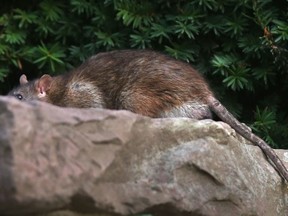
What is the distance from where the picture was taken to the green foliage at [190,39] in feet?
18.2

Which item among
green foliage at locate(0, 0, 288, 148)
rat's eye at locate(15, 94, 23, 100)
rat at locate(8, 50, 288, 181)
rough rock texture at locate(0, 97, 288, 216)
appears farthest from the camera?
green foliage at locate(0, 0, 288, 148)

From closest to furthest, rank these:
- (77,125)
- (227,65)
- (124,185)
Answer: (77,125) → (124,185) → (227,65)

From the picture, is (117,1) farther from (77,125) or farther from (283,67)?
(77,125)

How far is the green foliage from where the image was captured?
5.56 meters

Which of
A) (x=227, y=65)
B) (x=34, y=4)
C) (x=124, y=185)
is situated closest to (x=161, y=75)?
(x=227, y=65)

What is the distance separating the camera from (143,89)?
482 cm

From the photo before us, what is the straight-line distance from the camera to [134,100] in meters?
4.79

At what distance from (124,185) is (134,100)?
4.26 ft

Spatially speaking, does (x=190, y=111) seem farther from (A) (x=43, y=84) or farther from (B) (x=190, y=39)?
(A) (x=43, y=84)

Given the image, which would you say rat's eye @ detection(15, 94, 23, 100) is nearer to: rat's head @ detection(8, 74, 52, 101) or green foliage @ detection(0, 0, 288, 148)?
rat's head @ detection(8, 74, 52, 101)

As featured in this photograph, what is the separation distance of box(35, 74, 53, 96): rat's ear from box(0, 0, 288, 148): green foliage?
44cm

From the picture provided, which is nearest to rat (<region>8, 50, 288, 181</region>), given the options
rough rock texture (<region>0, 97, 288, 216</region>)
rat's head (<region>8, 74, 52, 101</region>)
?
rat's head (<region>8, 74, 52, 101</region>)

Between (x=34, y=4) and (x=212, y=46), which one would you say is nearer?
(x=212, y=46)

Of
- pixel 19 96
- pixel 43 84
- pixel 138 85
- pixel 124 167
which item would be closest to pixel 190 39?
pixel 138 85
